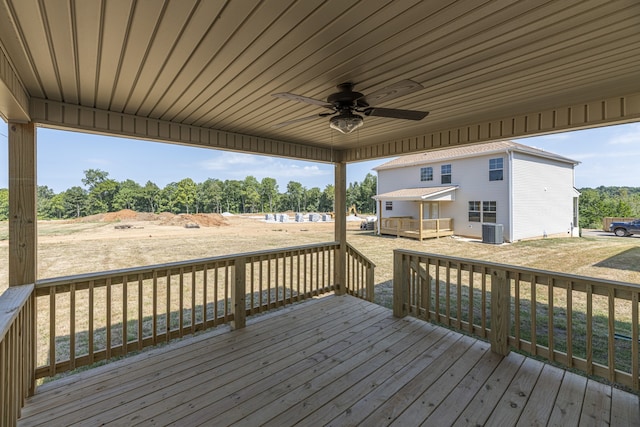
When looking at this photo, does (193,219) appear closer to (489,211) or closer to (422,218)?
(422,218)

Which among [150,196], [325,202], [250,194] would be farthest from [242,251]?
[325,202]

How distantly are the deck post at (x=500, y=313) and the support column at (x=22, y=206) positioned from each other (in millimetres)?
4374

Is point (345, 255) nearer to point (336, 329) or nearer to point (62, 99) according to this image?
point (336, 329)

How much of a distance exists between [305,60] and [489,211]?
13221mm

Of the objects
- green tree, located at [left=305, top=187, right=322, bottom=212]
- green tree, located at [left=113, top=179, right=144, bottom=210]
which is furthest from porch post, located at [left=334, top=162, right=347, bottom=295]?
green tree, located at [left=305, top=187, right=322, bottom=212]

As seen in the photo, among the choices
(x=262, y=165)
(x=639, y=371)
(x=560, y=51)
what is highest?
(x=262, y=165)

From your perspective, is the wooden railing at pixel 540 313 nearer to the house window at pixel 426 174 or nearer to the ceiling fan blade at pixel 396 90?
the ceiling fan blade at pixel 396 90

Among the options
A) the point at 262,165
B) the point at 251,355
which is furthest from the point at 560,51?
the point at 262,165

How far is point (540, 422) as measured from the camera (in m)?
1.89

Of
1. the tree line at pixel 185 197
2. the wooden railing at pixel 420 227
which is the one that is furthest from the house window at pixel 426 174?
the tree line at pixel 185 197

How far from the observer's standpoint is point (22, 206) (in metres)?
2.33

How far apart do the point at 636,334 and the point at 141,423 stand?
12.3 ft

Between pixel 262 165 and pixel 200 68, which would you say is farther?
→ pixel 262 165

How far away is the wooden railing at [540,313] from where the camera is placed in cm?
225
